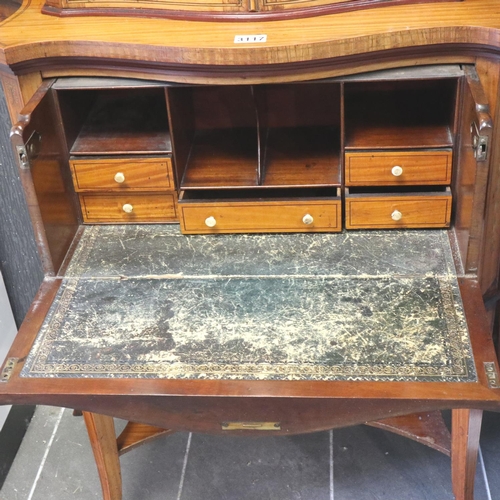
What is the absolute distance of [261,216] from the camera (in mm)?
1965

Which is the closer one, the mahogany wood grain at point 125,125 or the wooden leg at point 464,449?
the wooden leg at point 464,449

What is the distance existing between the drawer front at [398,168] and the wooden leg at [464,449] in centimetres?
53

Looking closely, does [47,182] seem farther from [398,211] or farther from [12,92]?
[398,211]

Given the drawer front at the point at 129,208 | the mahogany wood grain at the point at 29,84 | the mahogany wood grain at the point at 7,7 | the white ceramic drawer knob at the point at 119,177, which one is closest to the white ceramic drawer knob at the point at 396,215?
the drawer front at the point at 129,208

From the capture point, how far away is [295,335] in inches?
65.1

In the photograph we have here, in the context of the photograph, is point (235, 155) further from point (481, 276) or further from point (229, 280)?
point (481, 276)

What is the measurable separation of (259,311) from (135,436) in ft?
2.10

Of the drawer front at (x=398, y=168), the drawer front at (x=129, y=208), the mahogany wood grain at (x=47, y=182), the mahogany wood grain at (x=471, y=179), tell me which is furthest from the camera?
the drawer front at (x=129, y=208)

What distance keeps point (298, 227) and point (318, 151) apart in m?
0.21

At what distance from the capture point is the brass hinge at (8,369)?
1.61 m

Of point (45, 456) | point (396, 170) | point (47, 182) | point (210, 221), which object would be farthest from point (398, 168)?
point (45, 456)

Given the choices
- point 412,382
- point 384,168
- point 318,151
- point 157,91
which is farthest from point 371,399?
point 157,91

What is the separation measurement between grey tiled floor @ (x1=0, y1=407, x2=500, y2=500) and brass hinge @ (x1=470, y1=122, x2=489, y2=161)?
962mm

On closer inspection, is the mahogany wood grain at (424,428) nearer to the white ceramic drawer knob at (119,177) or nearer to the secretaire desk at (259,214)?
the secretaire desk at (259,214)
